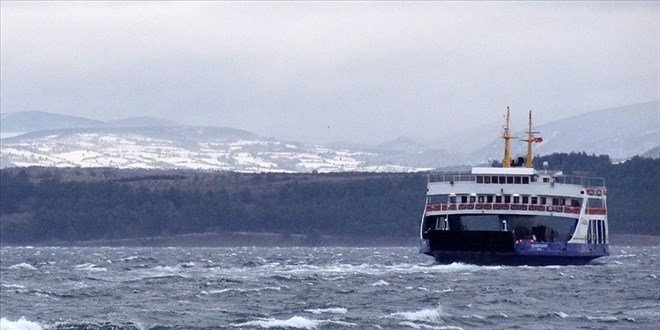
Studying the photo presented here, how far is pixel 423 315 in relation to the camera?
57.3 m

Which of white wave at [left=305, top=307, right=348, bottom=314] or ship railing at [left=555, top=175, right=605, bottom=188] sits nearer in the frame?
white wave at [left=305, top=307, right=348, bottom=314]

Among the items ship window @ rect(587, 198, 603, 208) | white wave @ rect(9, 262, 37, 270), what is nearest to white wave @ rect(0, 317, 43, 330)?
white wave @ rect(9, 262, 37, 270)

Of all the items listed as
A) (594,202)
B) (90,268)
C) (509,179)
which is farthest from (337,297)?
(594,202)

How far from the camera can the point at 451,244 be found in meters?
95.8

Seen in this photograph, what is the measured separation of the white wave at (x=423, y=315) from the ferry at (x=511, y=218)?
35.3m

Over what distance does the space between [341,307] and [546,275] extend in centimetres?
2379

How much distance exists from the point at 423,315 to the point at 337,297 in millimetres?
10322

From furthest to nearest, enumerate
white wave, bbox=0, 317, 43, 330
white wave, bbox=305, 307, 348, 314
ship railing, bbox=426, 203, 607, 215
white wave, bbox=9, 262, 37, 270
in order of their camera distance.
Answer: white wave, bbox=9, 262, 37, 270, ship railing, bbox=426, 203, 607, 215, white wave, bbox=305, 307, 348, 314, white wave, bbox=0, 317, 43, 330

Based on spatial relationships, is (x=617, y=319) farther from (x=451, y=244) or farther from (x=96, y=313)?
(x=451, y=244)

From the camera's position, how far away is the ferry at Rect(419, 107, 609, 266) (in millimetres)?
94875

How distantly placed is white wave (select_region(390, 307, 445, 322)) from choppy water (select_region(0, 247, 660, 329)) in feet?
Result: 0.10

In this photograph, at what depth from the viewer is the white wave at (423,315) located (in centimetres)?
5634

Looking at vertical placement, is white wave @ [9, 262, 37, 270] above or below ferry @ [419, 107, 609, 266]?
below

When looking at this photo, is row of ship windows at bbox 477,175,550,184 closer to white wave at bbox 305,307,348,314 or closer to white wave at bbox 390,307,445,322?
white wave at bbox 305,307,348,314
